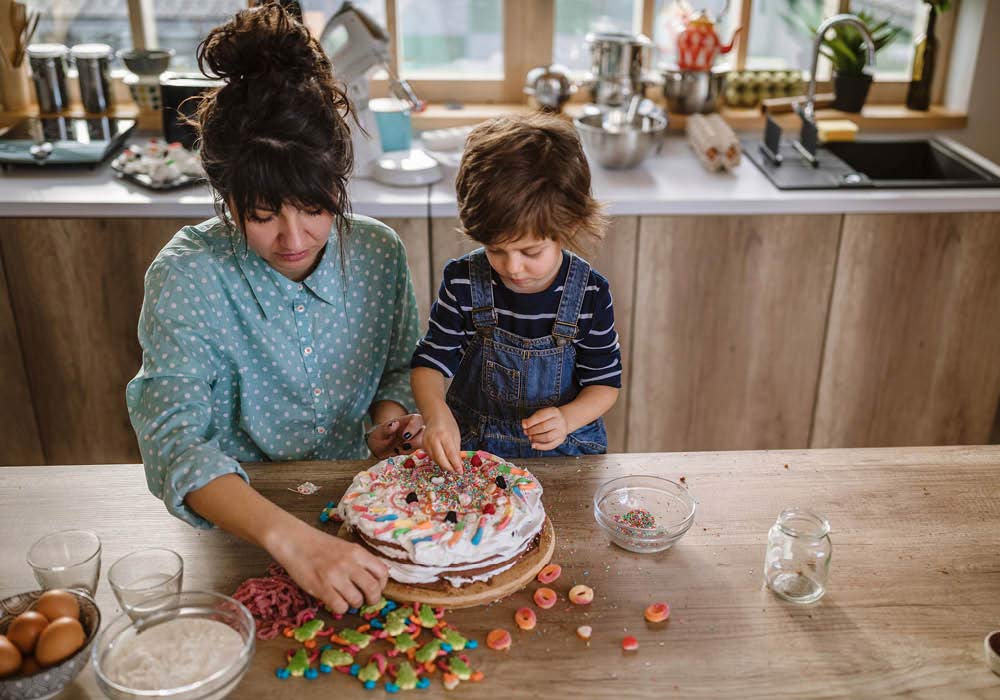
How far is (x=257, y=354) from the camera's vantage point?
5.08ft

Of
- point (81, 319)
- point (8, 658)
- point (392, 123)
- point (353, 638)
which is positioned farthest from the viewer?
point (392, 123)

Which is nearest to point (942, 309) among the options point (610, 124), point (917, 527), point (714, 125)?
point (714, 125)

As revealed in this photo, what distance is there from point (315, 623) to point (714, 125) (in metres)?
2.00

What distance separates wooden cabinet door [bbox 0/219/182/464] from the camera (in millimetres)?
2396

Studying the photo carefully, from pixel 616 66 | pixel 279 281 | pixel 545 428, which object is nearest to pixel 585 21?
pixel 616 66

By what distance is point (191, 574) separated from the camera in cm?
123

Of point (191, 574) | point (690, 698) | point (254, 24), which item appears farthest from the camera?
point (254, 24)

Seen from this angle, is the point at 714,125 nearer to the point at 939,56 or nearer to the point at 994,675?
the point at 939,56

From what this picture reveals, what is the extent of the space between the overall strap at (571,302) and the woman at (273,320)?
0.28m

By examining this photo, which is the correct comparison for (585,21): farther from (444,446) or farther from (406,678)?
(406,678)

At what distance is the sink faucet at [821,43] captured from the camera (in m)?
2.49

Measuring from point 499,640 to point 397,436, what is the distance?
0.52 m

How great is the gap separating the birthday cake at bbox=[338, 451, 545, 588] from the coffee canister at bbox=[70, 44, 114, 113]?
203cm

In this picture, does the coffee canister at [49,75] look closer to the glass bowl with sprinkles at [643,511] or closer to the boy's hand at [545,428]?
the boy's hand at [545,428]
